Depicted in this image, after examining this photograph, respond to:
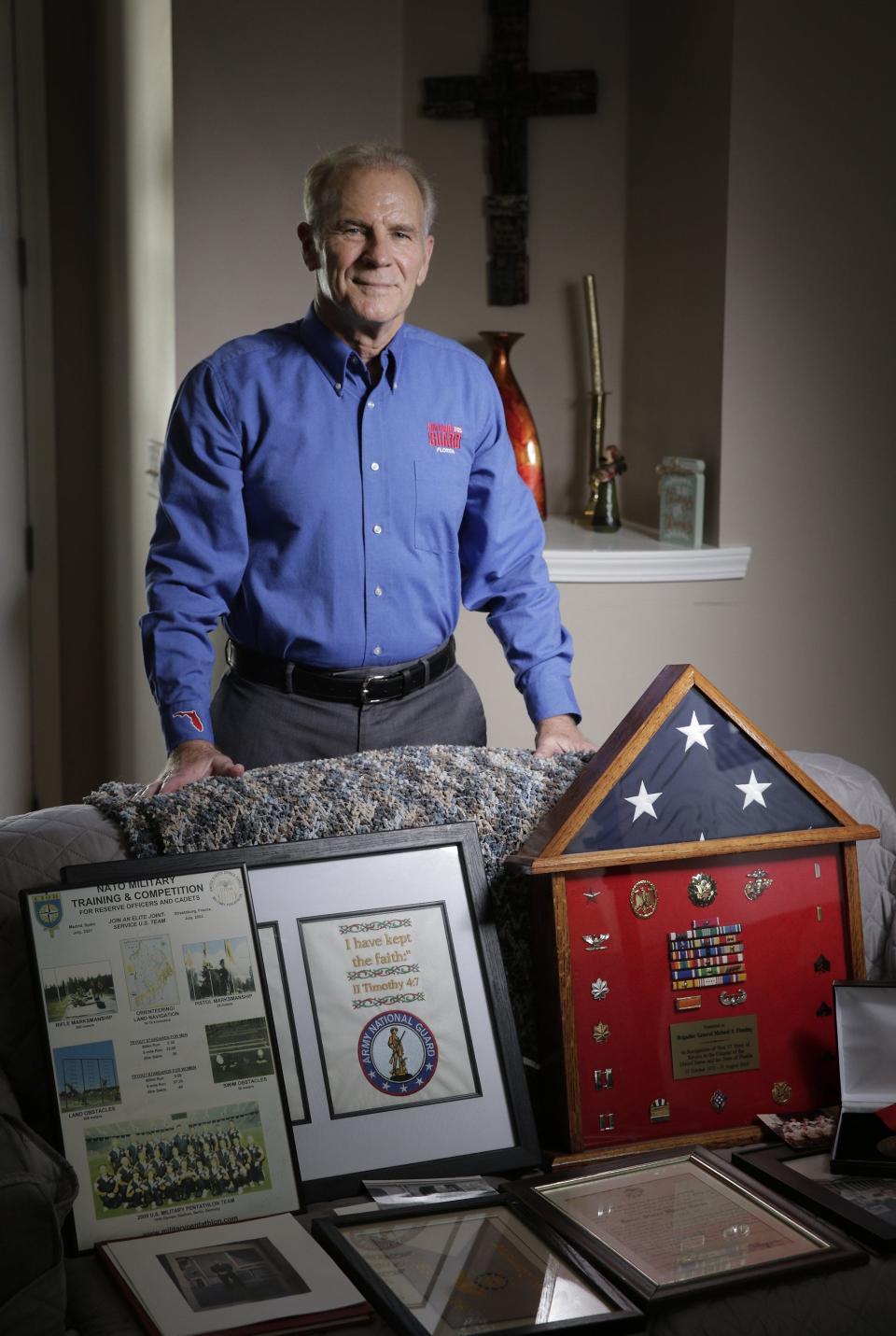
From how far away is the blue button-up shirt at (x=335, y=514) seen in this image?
194cm

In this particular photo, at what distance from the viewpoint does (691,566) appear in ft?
10.1

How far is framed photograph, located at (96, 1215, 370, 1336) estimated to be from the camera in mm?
1085

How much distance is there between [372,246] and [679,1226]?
1.30 meters

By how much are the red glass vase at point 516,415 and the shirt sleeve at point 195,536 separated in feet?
4.82

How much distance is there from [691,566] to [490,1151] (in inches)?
75.2

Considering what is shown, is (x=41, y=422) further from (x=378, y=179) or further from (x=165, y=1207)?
(x=165, y=1207)

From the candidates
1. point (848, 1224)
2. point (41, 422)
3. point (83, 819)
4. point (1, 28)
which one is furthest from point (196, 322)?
point (848, 1224)

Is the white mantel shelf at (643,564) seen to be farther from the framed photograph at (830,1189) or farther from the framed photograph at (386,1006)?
the framed photograph at (830,1189)

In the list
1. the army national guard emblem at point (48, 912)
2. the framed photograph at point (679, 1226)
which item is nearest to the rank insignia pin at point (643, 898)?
the framed photograph at point (679, 1226)

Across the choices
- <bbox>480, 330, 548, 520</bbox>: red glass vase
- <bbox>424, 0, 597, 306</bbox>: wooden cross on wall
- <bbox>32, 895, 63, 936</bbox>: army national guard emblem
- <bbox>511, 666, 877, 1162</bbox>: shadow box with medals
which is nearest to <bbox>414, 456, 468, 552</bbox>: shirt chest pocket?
<bbox>511, 666, 877, 1162</bbox>: shadow box with medals

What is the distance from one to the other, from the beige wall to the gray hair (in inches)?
50.2

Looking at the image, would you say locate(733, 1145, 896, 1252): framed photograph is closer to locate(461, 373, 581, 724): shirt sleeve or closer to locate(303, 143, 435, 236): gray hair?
locate(461, 373, 581, 724): shirt sleeve

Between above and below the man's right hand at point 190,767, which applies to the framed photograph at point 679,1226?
below

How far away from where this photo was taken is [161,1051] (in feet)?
4.30
